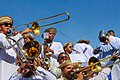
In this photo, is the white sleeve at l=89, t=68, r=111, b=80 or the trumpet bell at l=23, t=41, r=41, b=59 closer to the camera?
the trumpet bell at l=23, t=41, r=41, b=59

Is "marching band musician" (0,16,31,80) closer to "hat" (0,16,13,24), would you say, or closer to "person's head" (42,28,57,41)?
"hat" (0,16,13,24)

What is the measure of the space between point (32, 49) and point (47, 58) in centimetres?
215

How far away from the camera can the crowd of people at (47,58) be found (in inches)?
224

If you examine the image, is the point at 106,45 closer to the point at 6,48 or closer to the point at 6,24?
the point at 6,24

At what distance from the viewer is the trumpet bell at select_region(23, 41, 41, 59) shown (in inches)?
233

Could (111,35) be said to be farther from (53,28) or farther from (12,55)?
(12,55)

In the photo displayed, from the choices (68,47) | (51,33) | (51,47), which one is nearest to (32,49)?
(51,33)

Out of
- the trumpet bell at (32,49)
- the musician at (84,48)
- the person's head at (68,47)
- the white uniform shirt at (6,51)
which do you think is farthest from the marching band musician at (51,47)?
the trumpet bell at (32,49)

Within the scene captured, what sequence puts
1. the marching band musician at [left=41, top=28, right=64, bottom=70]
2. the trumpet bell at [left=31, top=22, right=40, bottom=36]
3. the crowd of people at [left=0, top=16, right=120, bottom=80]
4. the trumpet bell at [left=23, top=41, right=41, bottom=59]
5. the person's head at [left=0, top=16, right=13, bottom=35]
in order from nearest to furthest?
the crowd of people at [left=0, top=16, right=120, bottom=80] → the trumpet bell at [left=23, top=41, right=41, bottom=59] → the person's head at [left=0, top=16, right=13, bottom=35] → the trumpet bell at [left=31, top=22, right=40, bottom=36] → the marching band musician at [left=41, top=28, right=64, bottom=70]

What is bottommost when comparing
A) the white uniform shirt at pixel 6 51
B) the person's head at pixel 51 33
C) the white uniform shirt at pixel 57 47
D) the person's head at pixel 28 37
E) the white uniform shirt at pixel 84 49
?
the white uniform shirt at pixel 6 51

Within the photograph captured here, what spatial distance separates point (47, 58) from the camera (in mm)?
8125

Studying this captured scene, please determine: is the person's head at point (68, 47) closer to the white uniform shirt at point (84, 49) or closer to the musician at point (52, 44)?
the musician at point (52, 44)

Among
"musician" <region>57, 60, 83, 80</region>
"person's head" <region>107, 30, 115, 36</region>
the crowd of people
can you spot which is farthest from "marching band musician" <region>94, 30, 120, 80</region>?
"musician" <region>57, 60, 83, 80</region>

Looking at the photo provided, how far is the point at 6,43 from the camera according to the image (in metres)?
6.38
